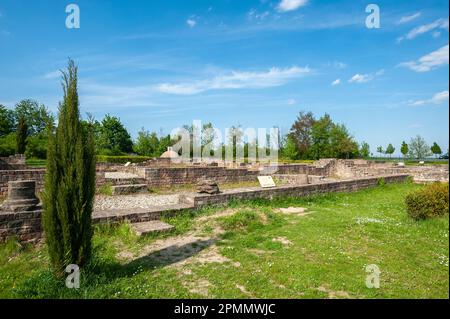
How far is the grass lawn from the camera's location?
4.20 meters

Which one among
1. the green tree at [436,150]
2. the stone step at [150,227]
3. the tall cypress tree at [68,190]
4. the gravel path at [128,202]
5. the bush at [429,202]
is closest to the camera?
the tall cypress tree at [68,190]

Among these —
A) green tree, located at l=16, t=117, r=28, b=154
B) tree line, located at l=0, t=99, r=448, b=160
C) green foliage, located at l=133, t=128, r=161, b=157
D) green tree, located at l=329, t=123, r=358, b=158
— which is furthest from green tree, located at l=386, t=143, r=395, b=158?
green tree, located at l=16, t=117, r=28, b=154

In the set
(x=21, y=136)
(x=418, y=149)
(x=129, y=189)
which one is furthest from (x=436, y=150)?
(x=21, y=136)

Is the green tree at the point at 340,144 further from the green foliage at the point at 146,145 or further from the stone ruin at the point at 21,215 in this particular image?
the stone ruin at the point at 21,215

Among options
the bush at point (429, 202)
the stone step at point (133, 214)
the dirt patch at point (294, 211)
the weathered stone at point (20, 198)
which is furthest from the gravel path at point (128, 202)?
the bush at point (429, 202)

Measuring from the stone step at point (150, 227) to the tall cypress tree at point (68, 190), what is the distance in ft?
6.34

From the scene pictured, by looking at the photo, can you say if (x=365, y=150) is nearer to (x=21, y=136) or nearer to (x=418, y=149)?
(x=418, y=149)

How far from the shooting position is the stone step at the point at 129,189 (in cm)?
1245

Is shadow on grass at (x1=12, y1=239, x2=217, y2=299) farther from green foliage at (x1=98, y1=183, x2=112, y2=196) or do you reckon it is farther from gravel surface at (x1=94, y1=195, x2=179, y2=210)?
green foliage at (x1=98, y1=183, x2=112, y2=196)

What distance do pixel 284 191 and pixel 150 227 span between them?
18.4 feet

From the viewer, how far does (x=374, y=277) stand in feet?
14.1

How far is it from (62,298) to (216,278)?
2.20m

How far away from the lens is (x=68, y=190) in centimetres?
451
